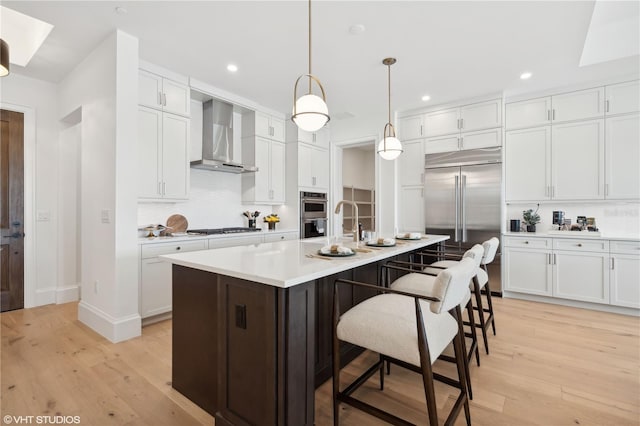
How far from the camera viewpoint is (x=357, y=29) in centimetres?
271

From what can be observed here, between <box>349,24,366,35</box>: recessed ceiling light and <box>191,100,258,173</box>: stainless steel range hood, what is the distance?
2.23 meters

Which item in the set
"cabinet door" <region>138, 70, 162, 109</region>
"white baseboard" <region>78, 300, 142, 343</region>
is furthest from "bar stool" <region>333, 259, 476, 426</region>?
"cabinet door" <region>138, 70, 162, 109</region>

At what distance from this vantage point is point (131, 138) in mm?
2828

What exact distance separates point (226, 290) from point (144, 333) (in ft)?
6.33

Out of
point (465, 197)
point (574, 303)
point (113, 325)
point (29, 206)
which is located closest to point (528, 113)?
point (465, 197)

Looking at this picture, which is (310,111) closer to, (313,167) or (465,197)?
(465,197)

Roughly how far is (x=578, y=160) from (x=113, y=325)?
5.43 meters

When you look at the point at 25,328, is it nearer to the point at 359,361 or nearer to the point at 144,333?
the point at 144,333

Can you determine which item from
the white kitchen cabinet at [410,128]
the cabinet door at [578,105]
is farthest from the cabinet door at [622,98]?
the white kitchen cabinet at [410,128]

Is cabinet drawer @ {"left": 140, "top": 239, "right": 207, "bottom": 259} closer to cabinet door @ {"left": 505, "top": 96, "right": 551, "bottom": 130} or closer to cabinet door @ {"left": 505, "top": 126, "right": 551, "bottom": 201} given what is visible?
cabinet door @ {"left": 505, "top": 126, "right": 551, "bottom": 201}

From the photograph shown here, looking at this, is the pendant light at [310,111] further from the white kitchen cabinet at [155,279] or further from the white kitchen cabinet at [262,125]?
the white kitchen cabinet at [262,125]

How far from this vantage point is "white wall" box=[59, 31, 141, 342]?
9.00 ft

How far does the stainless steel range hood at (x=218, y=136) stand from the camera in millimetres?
4160

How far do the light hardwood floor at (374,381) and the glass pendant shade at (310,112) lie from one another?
1.79 m
